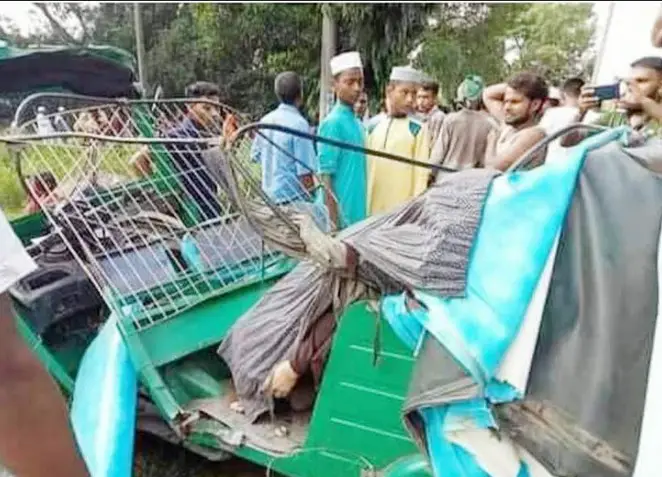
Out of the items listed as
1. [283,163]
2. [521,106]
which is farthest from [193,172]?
[521,106]

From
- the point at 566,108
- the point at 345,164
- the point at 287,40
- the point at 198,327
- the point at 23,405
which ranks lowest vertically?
the point at 198,327

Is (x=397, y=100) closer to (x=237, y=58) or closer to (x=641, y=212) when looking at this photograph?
(x=237, y=58)

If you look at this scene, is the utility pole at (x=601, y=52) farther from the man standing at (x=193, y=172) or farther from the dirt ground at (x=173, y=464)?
the dirt ground at (x=173, y=464)

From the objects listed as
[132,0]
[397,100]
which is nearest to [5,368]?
[397,100]

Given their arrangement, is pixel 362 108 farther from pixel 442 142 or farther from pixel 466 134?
pixel 466 134

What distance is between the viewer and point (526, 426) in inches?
70.6

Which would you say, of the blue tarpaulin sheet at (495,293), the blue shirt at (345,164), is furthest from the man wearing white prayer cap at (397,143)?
the blue tarpaulin sheet at (495,293)

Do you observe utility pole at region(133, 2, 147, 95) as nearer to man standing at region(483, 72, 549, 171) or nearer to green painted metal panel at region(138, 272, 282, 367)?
green painted metal panel at region(138, 272, 282, 367)

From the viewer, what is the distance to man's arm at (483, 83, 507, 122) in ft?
15.1

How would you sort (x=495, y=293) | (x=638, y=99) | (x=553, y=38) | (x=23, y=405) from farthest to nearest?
(x=553, y=38) → (x=638, y=99) → (x=495, y=293) → (x=23, y=405)

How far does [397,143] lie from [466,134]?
1.85 ft

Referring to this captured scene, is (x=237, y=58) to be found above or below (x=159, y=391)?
above

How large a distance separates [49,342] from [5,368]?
2339mm

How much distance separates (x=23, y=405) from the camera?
1.23 meters
